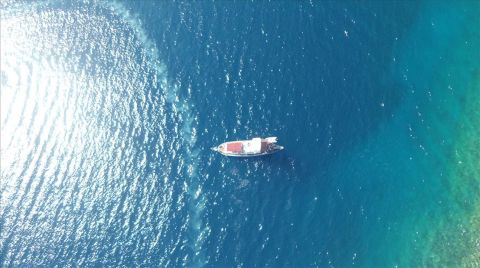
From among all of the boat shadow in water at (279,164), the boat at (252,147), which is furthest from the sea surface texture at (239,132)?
the boat at (252,147)

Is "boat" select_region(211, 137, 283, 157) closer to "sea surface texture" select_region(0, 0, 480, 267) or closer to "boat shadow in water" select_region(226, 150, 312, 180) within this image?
"boat shadow in water" select_region(226, 150, 312, 180)

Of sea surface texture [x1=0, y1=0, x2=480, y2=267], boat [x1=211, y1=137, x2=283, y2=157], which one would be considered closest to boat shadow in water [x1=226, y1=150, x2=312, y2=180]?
sea surface texture [x1=0, y1=0, x2=480, y2=267]

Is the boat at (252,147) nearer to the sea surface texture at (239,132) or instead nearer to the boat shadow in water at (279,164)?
the boat shadow in water at (279,164)

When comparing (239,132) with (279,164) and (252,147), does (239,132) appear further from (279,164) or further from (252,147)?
(279,164)

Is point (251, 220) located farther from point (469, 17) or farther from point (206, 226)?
point (469, 17)

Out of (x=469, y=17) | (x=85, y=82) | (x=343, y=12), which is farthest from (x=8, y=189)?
(x=469, y=17)

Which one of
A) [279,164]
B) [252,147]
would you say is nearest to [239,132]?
[252,147]
